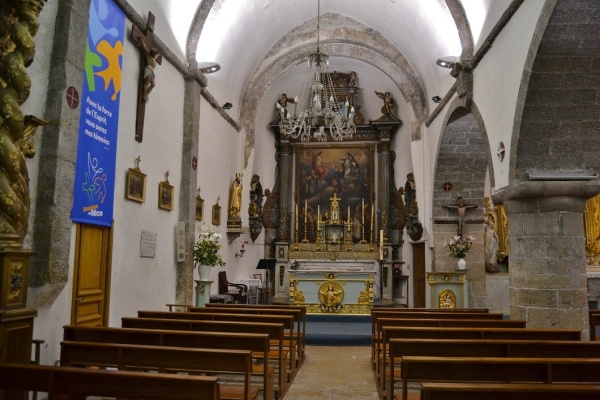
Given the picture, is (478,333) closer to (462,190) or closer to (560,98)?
(560,98)

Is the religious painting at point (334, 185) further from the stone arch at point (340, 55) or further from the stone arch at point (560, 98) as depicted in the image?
the stone arch at point (560, 98)

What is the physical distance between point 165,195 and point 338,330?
4.09 m

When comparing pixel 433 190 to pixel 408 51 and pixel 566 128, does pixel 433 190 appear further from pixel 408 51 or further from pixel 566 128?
pixel 566 128

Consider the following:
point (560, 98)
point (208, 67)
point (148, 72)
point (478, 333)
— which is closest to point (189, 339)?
point (478, 333)

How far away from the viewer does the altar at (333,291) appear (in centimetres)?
1109

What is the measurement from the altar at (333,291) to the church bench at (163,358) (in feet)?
23.3

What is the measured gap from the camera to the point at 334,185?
1641 cm

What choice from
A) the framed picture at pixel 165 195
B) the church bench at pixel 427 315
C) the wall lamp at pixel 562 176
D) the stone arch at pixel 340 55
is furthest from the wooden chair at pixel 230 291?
the wall lamp at pixel 562 176

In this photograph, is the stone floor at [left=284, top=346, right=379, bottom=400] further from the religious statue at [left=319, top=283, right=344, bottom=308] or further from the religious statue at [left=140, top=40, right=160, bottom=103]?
the religious statue at [left=140, top=40, right=160, bottom=103]

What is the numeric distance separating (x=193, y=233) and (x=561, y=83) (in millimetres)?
6627

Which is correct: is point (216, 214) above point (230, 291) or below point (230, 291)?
above

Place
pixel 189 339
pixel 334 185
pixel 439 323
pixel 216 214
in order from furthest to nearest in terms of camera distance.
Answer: pixel 334 185
pixel 216 214
pixel 439 323
pixel 189 339

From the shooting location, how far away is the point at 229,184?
13.2 meters

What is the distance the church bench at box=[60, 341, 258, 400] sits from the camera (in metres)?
3.67
